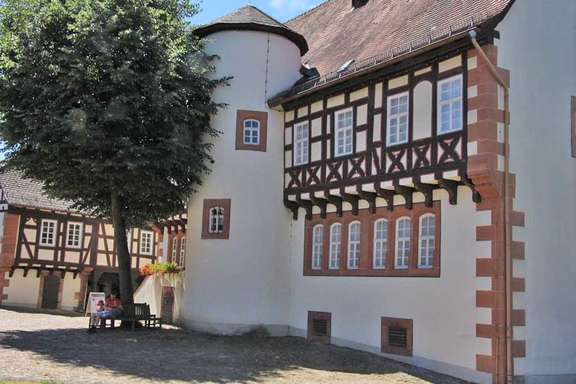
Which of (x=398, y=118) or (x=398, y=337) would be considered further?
(x=398, y=118)

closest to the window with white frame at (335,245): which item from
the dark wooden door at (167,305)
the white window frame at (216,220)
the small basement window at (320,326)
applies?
the small basement window at (320,326)

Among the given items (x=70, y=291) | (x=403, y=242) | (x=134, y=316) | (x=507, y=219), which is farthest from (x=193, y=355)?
(x=70, y=291)

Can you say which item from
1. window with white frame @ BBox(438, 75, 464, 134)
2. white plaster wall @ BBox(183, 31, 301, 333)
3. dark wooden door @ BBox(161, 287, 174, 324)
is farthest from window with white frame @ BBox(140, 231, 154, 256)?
window with white frame @ BBox(438, 75, 464, 134)

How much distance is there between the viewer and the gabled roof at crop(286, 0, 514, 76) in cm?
1748

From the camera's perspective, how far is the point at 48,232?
37.2m

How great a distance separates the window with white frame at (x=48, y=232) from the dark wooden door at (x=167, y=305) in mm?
13696

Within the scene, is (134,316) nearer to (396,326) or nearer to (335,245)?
(335,245)

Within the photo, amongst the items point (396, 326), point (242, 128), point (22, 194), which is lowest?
point (396, 326)

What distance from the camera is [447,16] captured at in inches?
716

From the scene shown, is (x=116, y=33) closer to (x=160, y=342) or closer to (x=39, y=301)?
(x=160, y=342)

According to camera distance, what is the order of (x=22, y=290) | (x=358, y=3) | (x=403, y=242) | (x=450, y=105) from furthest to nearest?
(x=22, y=290)
(x=358, y=3)
(x=403, y=242)
(x=450, y=105)

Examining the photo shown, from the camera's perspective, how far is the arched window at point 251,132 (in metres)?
22.5

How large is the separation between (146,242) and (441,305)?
92.4 feet

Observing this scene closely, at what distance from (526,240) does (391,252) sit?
353cm
